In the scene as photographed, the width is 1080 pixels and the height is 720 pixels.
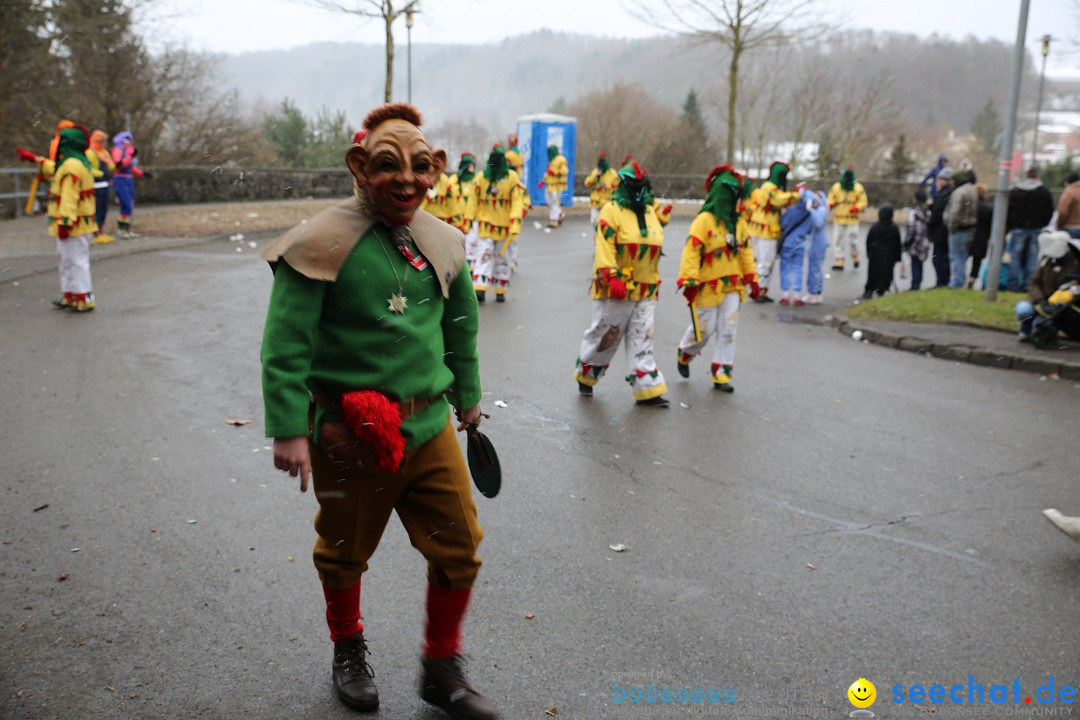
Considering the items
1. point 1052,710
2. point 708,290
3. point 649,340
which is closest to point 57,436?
point 649,340

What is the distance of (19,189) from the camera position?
20828 mm

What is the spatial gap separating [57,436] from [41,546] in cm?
202

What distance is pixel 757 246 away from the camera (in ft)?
46.9

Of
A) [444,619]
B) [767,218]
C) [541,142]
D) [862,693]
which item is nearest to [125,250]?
[767,218]

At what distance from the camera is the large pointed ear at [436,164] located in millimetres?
3225

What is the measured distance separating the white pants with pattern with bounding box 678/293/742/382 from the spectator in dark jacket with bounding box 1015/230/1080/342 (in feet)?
12.7

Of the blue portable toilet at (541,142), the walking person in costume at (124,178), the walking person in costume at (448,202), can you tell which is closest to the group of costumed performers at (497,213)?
the walking person in costume at (448,202)

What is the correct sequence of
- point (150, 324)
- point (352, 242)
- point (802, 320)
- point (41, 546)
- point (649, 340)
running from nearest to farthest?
point (352, 242) < point (41, 546) < point (649, 340) < point (150, 324) < point (802, 320)

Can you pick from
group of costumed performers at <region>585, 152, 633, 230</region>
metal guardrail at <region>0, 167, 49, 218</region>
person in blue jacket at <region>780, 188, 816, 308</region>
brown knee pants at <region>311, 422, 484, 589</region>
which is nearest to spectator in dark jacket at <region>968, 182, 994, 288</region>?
person in blue jacket at <region>780, 188, 816, 308</region>

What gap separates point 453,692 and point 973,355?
326 inches

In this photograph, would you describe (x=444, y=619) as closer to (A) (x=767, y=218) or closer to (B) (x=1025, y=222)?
(A) (x=767, y=218)

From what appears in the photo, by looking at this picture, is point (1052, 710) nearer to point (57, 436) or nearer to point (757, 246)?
point (57, 436)

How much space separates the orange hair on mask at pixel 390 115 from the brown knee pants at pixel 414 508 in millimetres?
1040

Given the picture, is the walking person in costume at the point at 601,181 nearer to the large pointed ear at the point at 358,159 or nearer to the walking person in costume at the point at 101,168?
the walking person in costume at the point at 101,168
